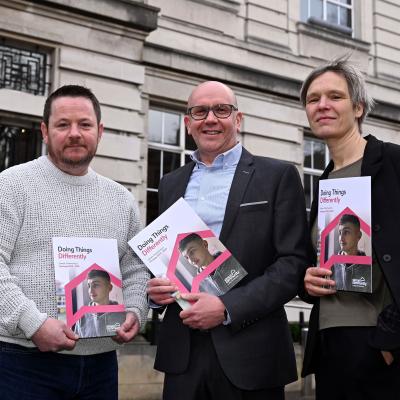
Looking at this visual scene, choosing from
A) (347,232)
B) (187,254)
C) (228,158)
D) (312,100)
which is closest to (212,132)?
(228,158)

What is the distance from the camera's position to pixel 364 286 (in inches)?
106

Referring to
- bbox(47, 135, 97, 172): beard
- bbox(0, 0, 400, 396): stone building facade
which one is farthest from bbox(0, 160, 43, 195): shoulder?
bbox(0, 0, 400, 396): stone building facade

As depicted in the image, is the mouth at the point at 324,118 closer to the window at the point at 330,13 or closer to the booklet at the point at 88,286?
the booklet at the point at 88,286

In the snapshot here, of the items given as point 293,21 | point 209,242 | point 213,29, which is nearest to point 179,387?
point 209,242

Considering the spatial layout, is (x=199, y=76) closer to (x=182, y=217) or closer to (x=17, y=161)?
(x=17, y=161)

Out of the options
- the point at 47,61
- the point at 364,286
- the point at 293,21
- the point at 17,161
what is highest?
the point at 293,21

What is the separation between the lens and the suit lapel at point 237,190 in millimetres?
3053

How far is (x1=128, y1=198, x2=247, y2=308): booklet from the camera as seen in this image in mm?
2941

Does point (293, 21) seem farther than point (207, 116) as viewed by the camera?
Yes

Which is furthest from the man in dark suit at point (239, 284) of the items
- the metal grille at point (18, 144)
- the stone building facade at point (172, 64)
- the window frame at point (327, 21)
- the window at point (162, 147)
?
the window frame at point (327, 21)

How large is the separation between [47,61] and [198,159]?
7.08 metres

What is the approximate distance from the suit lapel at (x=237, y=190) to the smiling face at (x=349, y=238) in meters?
0.55

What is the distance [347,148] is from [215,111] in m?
0.74

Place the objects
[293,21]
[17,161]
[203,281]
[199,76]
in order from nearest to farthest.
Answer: [203,281], [17,161], [199,76], [293,21]
